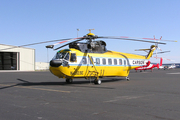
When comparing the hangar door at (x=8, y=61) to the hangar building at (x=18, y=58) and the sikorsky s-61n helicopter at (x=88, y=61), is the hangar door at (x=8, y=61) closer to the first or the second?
the hangar building at (x=18, y=58)

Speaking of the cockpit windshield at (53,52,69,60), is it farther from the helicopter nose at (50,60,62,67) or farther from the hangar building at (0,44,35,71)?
the hangar building at (0,44,35,71)

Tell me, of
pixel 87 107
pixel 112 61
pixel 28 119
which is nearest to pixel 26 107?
pixel 28 119

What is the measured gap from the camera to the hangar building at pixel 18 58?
2638 inches

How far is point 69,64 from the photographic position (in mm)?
17359

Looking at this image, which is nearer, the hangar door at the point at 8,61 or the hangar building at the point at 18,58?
the hangar building at the point at 18,58

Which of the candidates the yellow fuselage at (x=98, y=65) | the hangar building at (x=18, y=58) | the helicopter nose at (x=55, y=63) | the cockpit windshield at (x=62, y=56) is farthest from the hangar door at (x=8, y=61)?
the helicopter nose at (x=55, y=63)

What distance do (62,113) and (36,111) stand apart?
1117 millimetres

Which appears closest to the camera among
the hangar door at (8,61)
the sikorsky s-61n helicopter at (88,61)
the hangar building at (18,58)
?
the sikorsky s-61n helicopter at (88,61)

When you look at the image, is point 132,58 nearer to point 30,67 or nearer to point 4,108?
point 4,108

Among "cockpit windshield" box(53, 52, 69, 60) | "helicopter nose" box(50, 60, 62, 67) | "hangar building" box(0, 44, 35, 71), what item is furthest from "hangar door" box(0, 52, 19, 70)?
"helicopter nose" box(50, 60, 62, 67)

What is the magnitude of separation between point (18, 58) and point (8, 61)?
37.9ft

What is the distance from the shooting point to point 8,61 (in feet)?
253

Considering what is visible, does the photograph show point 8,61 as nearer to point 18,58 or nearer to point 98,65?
point 18,58

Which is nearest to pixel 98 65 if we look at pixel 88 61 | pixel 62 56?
pixel 88 61
